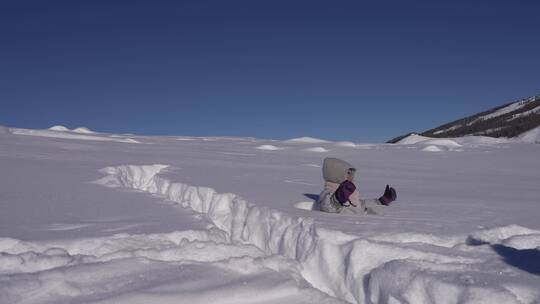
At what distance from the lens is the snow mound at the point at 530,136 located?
31372mm

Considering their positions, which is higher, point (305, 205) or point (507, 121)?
point (507, 121)

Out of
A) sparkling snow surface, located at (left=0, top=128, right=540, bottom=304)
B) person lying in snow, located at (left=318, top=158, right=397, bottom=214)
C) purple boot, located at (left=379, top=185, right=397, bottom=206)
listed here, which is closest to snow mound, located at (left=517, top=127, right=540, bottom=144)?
sparkling snow surface, located at (left=0, top=128, right=540, bottom=304)

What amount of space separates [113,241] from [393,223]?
2.46 m

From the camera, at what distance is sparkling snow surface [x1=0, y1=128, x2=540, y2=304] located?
2.74 metres

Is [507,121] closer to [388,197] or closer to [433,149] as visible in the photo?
[433,149]

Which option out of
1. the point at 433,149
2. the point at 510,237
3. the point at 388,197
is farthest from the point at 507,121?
the point at 510,237

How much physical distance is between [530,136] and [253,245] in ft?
110

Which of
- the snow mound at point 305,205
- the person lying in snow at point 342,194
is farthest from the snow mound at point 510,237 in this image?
the snow mound at point 305,205

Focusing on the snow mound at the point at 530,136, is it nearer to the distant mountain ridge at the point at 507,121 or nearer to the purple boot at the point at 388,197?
the distant mountain ridge at the point at 507,121

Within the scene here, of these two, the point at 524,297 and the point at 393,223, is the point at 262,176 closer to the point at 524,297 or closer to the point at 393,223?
the point at 393,223

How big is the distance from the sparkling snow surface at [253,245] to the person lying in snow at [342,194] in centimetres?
21

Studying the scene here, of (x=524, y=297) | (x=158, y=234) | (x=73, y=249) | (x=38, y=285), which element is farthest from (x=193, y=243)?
(x=524, y=297)

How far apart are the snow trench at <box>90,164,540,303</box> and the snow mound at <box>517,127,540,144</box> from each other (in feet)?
103

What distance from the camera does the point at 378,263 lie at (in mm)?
3355
